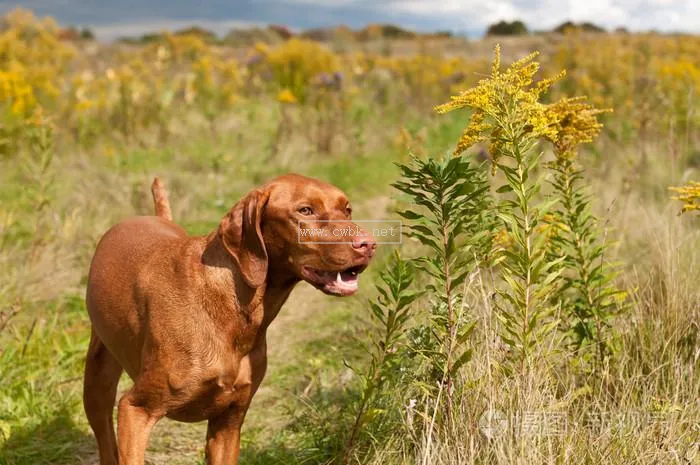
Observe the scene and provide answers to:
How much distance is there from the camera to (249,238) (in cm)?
236

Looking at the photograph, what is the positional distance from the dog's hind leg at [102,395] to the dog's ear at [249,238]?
1.05 meters

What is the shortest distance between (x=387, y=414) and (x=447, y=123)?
7.69m


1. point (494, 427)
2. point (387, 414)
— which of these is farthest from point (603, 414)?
point (387, 414)

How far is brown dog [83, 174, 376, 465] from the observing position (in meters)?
2.34

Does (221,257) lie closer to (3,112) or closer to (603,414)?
(603,414)

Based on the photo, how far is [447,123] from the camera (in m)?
10.1

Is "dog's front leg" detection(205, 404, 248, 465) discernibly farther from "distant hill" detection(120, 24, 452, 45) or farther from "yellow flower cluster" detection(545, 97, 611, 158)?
"distant hill" detection(120, 24, 452, 45)

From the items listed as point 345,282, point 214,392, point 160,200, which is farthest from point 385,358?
point 160,200

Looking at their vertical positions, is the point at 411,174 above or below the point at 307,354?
→ above

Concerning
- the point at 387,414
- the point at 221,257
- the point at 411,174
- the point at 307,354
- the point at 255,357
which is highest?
the point at 411,174

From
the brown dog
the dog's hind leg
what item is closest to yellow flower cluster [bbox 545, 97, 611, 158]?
the brown dog

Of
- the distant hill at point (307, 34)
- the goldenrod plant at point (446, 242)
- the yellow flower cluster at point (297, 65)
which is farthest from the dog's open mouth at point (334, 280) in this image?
the distant hill at point (307, 34)

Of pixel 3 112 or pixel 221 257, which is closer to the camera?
pixel 221 257

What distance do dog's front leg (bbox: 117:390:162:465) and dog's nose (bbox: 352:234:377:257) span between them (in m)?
0.92
